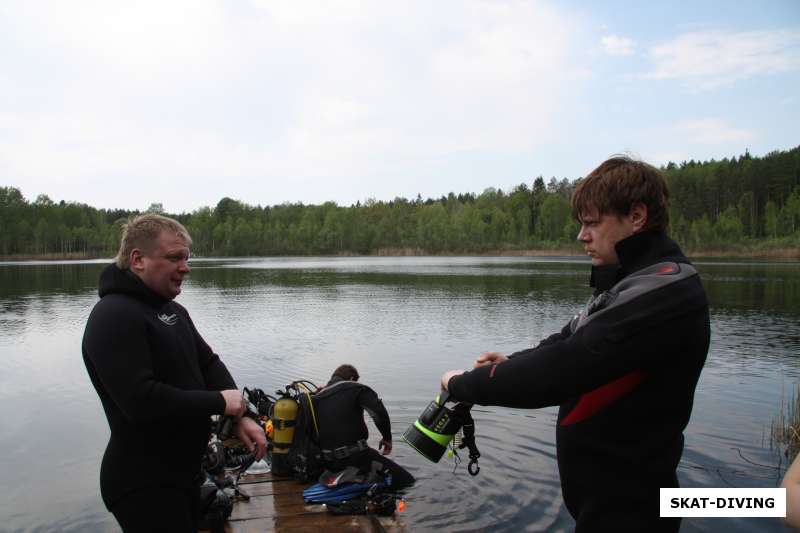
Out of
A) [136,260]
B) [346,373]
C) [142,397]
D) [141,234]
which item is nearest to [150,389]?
[142,397]

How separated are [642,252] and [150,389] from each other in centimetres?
209

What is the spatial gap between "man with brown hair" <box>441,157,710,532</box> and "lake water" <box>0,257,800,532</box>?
14.4 feet

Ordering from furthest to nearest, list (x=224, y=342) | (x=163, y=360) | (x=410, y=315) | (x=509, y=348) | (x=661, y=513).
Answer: (x=410, y=315)
(x=224, y=342)
(x=509, y=348)
(x=163, y=360)
(x=661, y=513)

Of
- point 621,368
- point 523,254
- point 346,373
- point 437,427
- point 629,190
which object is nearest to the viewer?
point 621,368

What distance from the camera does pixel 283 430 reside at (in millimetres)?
6426

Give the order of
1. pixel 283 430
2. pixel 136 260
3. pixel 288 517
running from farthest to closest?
pixel 283 430
pixel 288 517
pixel 136 260

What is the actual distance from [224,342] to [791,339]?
16961 mm

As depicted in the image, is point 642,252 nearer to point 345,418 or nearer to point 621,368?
point 621,368

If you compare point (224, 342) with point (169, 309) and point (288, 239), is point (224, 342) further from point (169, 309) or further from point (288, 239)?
point (288, 239)

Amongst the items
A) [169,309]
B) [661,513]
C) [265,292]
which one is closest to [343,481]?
[169,309]

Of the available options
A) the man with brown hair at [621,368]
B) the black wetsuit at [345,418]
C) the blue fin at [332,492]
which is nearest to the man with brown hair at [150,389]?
the man with brown hair at [621,368]

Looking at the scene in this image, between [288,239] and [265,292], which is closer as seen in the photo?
[265,292]

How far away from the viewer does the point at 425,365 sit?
14.9 m

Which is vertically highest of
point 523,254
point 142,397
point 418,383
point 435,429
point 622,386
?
point 622,386
